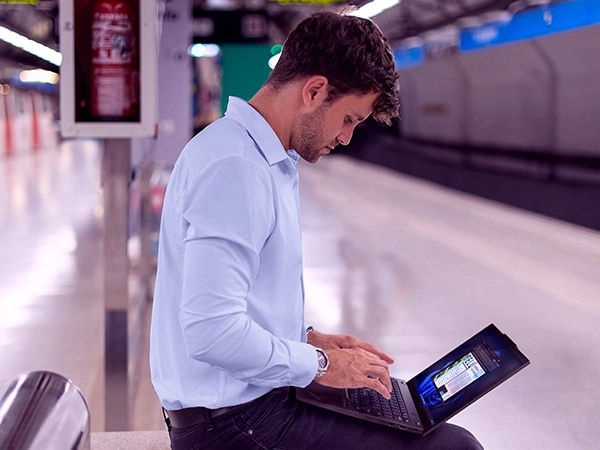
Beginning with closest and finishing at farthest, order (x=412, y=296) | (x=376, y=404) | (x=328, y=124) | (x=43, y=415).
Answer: (x=43, y=415) → (x=328, y=124) → (x=376, y=404) → (x=412, y=296)

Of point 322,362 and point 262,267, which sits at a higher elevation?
point 262,267

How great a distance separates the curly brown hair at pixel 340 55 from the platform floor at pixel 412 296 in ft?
7.75

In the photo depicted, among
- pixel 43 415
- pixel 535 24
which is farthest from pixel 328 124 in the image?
pixel 535 24

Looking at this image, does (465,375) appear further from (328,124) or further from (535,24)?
(535,24)

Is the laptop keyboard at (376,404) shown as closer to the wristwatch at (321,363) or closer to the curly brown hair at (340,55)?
the wristwatch at (321,363)

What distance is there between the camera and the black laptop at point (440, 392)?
1.75 meters

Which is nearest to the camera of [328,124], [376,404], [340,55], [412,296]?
[340,55]

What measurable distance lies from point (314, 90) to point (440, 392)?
77cm

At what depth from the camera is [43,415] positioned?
57.4 inches

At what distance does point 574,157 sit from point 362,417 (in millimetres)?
11533

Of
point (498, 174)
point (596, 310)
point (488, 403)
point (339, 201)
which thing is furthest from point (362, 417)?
point (498, 174)

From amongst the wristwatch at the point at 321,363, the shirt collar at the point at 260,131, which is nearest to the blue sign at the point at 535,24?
the shirt collar at the point at 260,131

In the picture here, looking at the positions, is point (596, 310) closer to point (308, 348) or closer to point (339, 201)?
point (308, 348)

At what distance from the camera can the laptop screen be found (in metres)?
1.74
